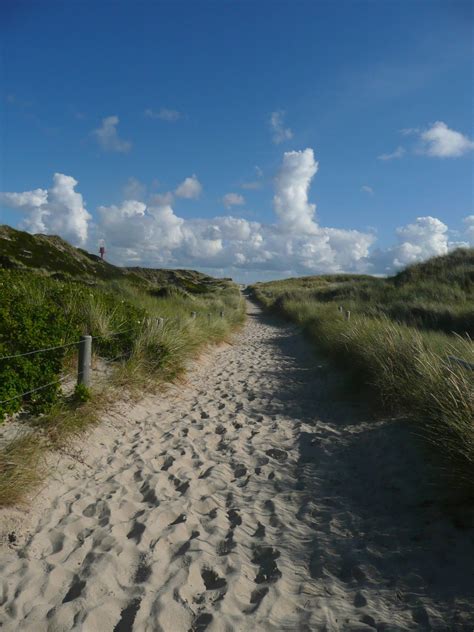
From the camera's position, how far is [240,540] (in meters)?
3.19

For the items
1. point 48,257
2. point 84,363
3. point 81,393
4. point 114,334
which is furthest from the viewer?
point 48,257

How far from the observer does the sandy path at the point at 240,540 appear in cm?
241

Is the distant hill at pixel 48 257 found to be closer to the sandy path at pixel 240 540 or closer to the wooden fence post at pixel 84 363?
the wooden fence post at pixel 84 363

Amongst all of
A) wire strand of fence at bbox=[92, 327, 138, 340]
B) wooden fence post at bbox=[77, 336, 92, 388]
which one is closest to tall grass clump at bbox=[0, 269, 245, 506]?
wire strand of fence at bbox=[92, 327, 138, 340]

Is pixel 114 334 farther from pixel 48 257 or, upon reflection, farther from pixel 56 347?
pixel 48 257

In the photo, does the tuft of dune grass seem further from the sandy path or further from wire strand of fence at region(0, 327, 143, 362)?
wire strand of fence at region(0, 327, 143, 362)

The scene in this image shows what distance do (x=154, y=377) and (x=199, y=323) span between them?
18.9 feet

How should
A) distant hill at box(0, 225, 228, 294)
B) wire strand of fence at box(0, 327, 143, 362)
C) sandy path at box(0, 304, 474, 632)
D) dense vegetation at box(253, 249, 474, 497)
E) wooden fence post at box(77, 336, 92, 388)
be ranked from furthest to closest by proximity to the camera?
distant hill at box(0, 225, 228, 294) < wooden fence post at box(77, 336, 92, 388) < wire strand of fence at box(0, 327, 143, 362) < dense vegetation at box(253, 249, 474, 497) < sandy path at box(0, 304, 474, 632)

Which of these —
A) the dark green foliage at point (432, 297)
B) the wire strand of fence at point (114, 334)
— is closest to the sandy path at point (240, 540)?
the wire strand of fence at point (114, 334)

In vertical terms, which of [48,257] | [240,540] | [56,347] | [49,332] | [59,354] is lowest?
[240,540]

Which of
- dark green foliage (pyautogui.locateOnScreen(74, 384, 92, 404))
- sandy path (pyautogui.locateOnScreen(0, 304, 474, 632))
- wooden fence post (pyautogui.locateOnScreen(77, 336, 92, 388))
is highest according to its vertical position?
wooden fence post (pyautogui.locateOnScreen(77, 336, 92, 388))

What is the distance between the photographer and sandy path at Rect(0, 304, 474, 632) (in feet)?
7.91

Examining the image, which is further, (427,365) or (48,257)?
(48,257)

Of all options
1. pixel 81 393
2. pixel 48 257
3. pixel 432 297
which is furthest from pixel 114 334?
pixel 48 257
